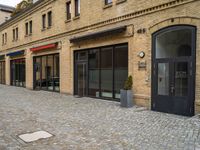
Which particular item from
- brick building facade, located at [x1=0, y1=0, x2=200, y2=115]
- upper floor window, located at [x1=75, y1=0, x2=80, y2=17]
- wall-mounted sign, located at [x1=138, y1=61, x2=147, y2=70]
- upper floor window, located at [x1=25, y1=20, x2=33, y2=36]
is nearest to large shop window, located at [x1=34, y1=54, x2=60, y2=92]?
brick building facade, located at [x1=0, y1=0, x2=200, y2=115]

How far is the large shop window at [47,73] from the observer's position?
17.7 meters

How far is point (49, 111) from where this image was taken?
1002 cm

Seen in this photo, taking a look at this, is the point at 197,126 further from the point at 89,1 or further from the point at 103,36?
the point at 89,1

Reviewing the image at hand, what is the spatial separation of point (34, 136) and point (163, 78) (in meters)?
5.80

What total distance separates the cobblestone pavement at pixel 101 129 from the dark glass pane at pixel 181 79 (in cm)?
107

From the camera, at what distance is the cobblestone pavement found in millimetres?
5613

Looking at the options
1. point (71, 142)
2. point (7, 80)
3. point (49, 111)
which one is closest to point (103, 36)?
point (49, 111)

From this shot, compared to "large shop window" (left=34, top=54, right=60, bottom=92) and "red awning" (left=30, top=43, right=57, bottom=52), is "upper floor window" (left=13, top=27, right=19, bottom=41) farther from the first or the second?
"large shop window" (left=34, top=54, right=60, bottom=92)

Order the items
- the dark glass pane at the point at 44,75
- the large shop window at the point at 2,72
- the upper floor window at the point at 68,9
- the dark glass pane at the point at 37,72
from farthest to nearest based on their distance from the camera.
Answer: the large shop window at the point at 2,72 → the dark glass pane at the point at 37,72 → the dark glass pane at the point at 44,75 → the upper floor window at the point at 68,9

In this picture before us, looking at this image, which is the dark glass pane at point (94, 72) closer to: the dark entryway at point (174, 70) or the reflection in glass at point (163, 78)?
the dark entryway at point (174, 70)

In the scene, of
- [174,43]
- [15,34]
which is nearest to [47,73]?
A: [15,34]

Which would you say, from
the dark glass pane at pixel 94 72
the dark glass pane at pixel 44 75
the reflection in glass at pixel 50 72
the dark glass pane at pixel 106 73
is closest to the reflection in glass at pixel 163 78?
the dark glass pane at pixel 106 73

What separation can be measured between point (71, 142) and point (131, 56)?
6.26 m

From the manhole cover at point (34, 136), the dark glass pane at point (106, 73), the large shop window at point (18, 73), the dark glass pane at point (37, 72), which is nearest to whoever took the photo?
the manhole cover at point (34, 136)
